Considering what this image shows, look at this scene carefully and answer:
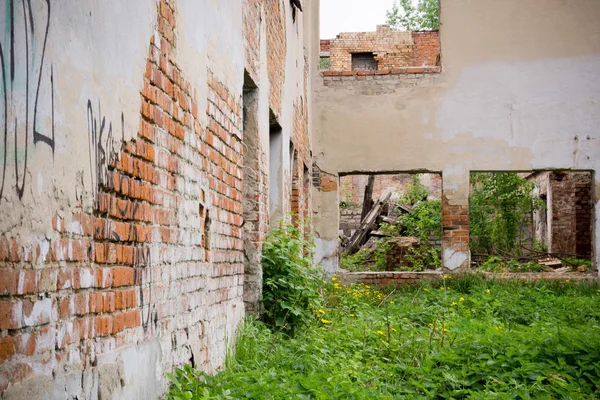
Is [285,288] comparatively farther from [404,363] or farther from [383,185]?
[383,185]

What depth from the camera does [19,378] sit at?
1800mm

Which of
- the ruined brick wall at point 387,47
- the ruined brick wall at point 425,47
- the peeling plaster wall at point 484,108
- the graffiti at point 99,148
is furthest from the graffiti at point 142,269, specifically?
the ruined brick wall at point 425,47

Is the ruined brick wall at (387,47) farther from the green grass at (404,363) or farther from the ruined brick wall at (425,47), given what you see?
the green grass at (404,363)

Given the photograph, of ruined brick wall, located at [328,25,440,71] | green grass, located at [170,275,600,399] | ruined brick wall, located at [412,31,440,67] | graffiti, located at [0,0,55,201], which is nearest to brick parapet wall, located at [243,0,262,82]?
green grass, located at [170,275,600,399]

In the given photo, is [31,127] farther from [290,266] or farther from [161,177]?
[290,266]

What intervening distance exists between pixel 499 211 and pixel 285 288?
1172cm

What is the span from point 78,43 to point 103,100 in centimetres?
27

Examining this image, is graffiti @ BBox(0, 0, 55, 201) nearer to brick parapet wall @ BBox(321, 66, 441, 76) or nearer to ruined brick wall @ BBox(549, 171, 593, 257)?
brick parapet wall @ BBox(321, 66, 441, 76)

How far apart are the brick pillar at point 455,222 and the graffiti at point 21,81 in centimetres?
1035

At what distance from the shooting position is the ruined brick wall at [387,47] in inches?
875

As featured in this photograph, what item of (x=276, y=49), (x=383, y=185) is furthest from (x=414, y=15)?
(x=276, y=49)

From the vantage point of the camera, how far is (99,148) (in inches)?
94.0

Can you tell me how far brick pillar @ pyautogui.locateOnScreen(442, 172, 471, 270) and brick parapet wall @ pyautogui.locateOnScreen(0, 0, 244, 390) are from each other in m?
7.46

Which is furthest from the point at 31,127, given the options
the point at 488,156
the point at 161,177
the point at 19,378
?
the point at 488,156
